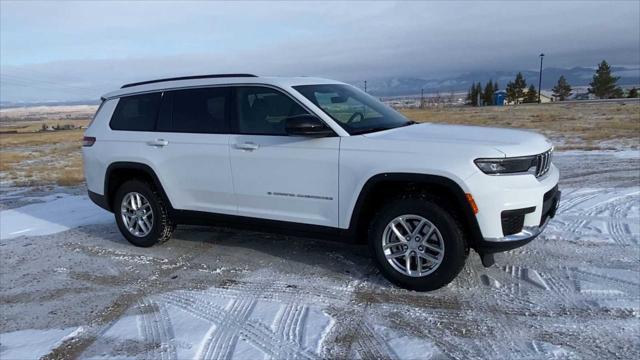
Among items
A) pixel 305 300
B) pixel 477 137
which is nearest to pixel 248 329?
pixel 305 300

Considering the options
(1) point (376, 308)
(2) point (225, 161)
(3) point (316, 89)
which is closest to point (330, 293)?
(1) point (376, 308)

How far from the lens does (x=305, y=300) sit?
405 cm

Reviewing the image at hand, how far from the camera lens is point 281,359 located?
10.4ft

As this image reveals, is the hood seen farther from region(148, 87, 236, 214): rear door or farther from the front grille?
region(148, 87, 236, 214): rear door

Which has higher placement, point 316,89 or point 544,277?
point 316,89

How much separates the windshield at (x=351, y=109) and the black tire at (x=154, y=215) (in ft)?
7.10

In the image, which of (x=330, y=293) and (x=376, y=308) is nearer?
(x=376, y=308)

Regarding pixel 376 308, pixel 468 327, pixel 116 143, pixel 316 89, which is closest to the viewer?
pixel 468 327

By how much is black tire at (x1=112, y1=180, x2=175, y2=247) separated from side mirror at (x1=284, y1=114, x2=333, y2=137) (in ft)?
6.94

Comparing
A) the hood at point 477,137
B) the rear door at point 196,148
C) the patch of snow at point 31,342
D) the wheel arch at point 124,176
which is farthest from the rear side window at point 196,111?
the patch of snow at point 31,342

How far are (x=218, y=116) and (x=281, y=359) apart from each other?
2.71 m

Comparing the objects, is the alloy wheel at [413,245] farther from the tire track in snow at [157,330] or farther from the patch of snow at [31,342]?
the patch of snow at [31,342]

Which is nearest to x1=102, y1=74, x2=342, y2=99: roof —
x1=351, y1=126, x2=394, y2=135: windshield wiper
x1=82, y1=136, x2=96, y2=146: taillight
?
x1=82, y1=136, x2=96, y2=146: taillight

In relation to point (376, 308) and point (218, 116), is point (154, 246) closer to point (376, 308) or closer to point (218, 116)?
point (218, 116)
